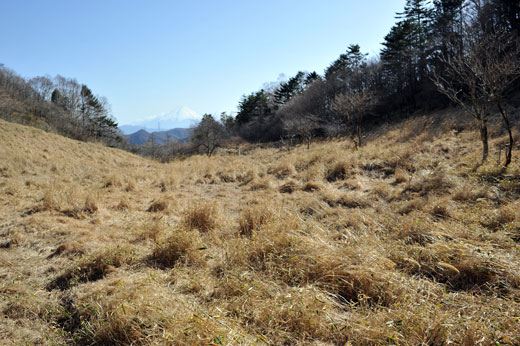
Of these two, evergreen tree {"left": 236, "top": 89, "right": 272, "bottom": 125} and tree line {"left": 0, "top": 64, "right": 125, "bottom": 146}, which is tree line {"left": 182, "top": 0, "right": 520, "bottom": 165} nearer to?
evergreen tree {"left": 236, "top": 89, "right": 272, "bottom": 125}

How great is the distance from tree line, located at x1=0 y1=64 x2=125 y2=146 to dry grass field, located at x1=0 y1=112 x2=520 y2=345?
4043 centimetres

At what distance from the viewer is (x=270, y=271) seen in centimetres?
266

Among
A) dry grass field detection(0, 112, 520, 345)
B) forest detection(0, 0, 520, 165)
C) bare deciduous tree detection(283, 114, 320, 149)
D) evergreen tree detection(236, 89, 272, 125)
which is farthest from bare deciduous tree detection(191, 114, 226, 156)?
dry grass field detection(0, 112, 520, 345)

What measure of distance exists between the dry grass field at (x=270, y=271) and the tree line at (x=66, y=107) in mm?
40433

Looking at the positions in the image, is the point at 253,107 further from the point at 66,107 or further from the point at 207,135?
the point at 66,107

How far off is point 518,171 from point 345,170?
4.01 meters

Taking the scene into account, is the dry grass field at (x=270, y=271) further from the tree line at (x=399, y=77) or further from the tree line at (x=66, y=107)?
the tree line at (x=66, y=107)

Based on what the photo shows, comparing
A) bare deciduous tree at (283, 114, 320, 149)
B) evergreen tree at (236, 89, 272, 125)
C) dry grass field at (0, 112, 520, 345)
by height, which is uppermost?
evergreen tree at (236, 89, 272, 125)

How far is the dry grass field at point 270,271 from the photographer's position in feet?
6.07

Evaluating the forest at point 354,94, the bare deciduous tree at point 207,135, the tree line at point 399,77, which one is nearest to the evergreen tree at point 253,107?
the forest at point 354,94

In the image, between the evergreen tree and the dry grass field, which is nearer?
the dry grass field

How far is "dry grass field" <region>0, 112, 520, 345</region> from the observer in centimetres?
185

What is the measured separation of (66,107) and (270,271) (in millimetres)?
52091

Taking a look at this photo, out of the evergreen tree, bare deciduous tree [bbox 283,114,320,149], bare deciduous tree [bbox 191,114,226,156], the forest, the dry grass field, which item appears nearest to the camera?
the dry grass field
